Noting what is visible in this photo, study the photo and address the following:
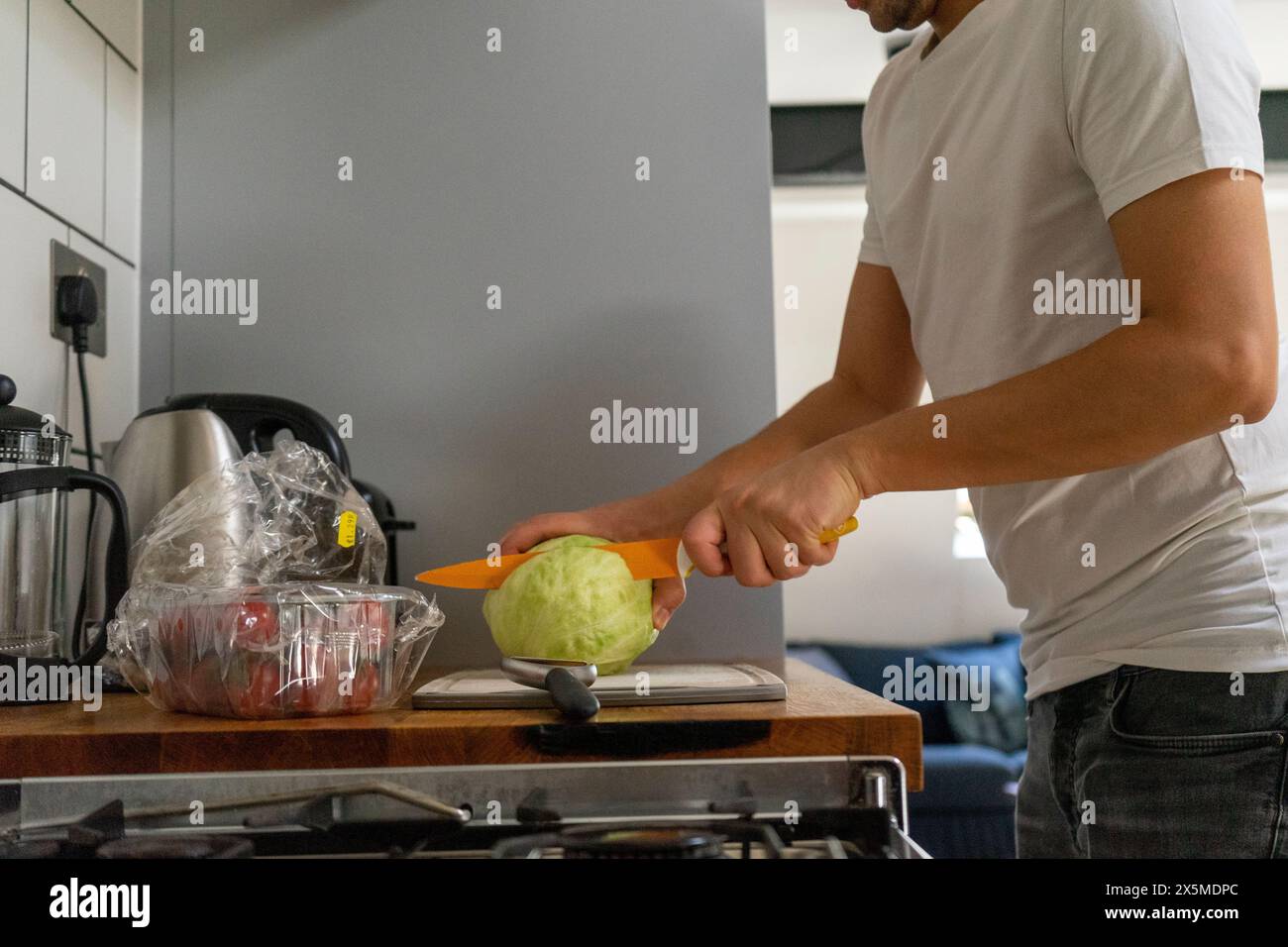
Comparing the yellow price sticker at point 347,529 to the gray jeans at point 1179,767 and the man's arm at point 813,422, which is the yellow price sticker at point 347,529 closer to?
the man's arm at point 813,422

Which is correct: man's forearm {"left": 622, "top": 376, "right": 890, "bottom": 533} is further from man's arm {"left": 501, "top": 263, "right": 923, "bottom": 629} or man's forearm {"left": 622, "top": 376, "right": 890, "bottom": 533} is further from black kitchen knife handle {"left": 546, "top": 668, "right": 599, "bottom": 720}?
black kitchen knife handle {"left": 546, "top": 668, "right": 599, "bottom": 720}

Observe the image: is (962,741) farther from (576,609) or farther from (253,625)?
(253,625)

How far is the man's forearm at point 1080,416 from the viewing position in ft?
2.25

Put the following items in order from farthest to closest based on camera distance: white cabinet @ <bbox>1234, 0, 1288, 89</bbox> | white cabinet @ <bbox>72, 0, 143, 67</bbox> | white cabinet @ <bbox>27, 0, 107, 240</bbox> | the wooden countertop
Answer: white cabinet @ <bbox>1234, 0, 1288, 89</bbox> → white cabinet @ <bbox>72, 0, 143, 67</bbox> → white cabinet @ <bbox>27, 0, 107, 240</bbox> → the wooden countertop

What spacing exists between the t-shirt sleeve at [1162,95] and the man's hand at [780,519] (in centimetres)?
27

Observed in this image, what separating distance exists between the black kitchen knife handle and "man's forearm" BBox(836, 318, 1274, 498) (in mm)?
250

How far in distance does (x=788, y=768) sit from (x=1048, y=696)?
31cm

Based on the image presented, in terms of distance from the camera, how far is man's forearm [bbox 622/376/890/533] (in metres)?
1.06

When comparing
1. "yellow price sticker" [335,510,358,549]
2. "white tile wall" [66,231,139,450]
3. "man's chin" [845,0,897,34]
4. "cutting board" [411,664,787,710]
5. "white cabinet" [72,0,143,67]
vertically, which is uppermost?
"white cabinet" [72,0,143,67]

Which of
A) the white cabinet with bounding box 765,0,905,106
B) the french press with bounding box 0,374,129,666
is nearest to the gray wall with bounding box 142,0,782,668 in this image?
the french press with bounding box 0,374,129,666
